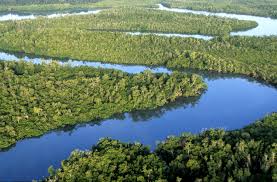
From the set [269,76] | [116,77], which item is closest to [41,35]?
[116,77]

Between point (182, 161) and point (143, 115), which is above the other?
point (182, 161)

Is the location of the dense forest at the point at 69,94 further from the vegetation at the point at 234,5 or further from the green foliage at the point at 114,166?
the vegetation at the point at 234,5

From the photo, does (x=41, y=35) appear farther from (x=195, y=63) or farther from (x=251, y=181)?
(x=251, y=181)

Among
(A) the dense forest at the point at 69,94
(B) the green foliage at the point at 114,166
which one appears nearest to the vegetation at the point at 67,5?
(A) the dense forest at the point at 69,94

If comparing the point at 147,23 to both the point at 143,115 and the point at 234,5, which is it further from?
the point at 143,115

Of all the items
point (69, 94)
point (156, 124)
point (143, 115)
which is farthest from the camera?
point (69, 94)

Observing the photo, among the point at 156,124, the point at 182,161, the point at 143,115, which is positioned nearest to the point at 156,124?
the point at 156,124
